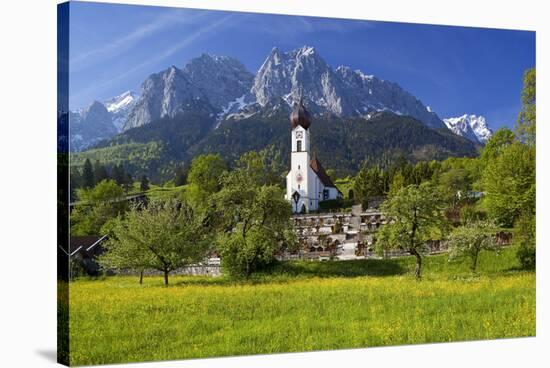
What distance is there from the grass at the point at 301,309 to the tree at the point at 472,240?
0.65ft

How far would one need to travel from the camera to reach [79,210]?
12.9m

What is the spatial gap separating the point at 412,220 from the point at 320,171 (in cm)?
204

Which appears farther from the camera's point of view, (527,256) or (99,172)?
(527,256)

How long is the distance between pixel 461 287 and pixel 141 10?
7774 mm

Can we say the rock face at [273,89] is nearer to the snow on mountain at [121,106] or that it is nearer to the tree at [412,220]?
the snow on mountain at [121,106]

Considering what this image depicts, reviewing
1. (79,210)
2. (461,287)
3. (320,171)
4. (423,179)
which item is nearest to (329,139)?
(320,171)

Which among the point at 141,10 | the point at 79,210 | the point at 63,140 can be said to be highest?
the point at 141,10

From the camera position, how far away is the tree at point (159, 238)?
14.0 m

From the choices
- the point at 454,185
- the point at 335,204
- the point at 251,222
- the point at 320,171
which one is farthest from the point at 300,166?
the point at 454,185

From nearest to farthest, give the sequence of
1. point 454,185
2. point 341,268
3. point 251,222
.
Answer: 1. point 251,222
2. point 341,268
3. point 454,185

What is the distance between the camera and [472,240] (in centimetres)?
1612

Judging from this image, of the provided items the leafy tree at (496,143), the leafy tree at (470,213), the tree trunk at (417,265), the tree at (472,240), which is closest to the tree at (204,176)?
the tree trunk at (417,265)

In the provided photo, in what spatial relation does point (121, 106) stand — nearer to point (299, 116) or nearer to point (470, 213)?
point (299, 116)
